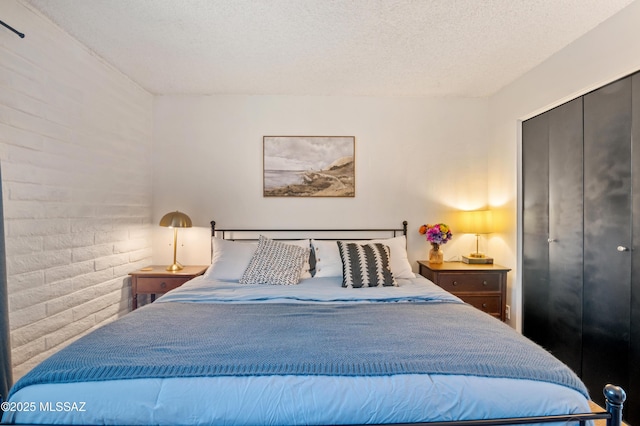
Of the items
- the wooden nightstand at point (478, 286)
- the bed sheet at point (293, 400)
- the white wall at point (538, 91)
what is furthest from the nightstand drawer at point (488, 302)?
the bed sheet at point (293, 400)

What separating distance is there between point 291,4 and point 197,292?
1.88m

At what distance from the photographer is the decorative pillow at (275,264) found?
8.57 feet

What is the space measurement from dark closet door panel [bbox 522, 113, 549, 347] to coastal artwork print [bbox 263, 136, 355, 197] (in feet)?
5.13

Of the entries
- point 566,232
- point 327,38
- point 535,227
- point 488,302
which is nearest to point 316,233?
point 488,302

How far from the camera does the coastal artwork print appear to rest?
3.52 m

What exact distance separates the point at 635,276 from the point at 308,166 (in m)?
2.60

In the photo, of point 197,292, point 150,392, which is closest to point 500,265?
point 197,292

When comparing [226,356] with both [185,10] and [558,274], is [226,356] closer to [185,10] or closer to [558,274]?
[185,10]

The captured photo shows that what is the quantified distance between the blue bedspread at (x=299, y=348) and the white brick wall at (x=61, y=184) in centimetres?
84

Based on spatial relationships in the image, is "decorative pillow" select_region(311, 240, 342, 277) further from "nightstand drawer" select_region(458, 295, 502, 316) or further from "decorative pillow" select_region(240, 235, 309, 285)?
"nightstand drawer" select_region(458, 295, 502, 316)

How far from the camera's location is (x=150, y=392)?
1.18m

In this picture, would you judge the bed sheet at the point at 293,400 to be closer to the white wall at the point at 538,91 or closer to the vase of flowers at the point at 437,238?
the white wall at the point at 538,91

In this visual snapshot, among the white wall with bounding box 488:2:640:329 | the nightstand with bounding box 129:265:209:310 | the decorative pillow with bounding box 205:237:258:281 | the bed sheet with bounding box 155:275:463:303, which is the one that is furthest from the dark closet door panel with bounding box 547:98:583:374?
the nightstand with bounding box 129:265:209:310

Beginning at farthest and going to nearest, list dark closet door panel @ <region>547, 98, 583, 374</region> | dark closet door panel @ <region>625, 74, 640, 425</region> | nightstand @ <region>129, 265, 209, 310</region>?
nightstand @ <region>129, 265, 209, 310</region>, dark closet door panel @ <region>547, 98, 583, 374</region>, dark closet door panel @ <region>625, 74, 640, 425</region>
